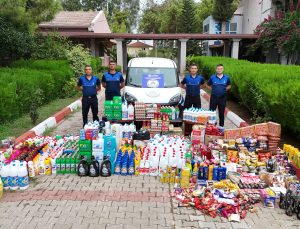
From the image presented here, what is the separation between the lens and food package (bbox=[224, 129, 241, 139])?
6.96m

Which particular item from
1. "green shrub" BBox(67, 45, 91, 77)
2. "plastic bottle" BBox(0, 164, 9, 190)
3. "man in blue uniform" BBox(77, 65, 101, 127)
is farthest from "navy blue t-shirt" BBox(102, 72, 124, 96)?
"green shrub" BBox(67, 45, 91, 77)

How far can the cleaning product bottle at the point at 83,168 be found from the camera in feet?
19.1

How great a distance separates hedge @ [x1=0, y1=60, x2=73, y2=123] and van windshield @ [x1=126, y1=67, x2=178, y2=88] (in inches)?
130

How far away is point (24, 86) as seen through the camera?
9602 mm

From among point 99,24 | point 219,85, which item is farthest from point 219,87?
point 99,24

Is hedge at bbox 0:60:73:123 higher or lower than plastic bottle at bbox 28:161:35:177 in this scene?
higher

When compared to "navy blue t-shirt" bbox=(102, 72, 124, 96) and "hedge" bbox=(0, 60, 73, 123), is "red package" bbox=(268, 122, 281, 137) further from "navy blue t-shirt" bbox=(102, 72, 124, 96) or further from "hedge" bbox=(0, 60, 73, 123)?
"hedge" bbox=(0, 60, 73, 123)

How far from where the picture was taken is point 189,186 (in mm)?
5391

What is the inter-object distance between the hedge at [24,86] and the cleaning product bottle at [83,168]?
12.3 ft

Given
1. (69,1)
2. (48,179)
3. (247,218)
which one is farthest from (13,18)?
(69,1)

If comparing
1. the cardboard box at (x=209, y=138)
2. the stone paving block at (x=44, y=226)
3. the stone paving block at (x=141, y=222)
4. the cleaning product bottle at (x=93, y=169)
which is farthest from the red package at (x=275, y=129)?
the stone paving block at (x=44, y=226)

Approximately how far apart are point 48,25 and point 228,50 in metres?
18.2

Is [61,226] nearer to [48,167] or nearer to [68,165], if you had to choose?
[68,165]

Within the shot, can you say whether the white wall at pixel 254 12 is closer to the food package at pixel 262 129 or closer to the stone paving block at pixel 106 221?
the food package at pixel 262 129
